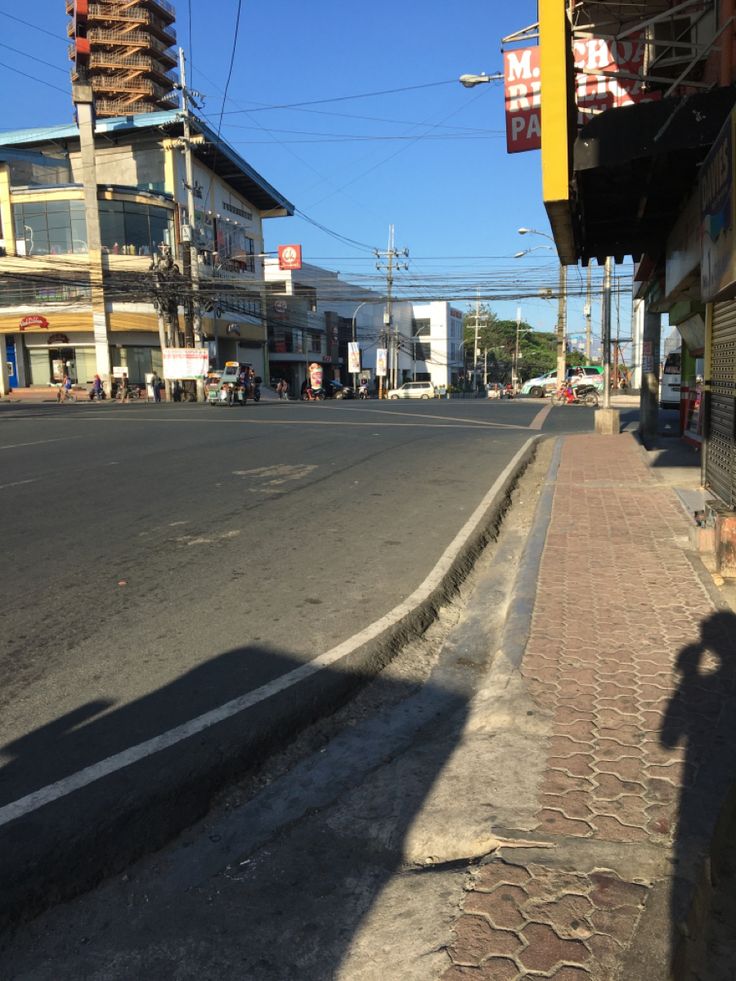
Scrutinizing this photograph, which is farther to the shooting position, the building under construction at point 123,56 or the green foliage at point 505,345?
the green foliage at point 505,345

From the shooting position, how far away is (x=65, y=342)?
46.9 metres

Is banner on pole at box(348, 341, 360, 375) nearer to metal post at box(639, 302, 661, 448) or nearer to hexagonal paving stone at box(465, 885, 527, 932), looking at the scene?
metal post at box(639, 302, 661, 448)

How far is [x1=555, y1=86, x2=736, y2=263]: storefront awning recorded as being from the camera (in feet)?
22.3

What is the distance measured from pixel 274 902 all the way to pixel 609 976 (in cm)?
111

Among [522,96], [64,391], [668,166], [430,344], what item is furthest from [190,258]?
[430,344]

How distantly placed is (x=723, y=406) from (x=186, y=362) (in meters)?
37.2

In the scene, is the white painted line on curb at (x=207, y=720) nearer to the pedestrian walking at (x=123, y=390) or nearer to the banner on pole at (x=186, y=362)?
the banner on pole at (x=186, y=362)

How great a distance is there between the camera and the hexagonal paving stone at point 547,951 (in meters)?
2.14

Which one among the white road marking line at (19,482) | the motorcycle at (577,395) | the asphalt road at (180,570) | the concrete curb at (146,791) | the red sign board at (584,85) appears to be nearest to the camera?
the concrete curb at (146,791)

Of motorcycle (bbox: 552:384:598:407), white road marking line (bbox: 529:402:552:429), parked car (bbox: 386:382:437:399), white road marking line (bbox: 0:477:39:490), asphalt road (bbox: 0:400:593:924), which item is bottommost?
asphalt road (bbox: 0:400:593:924)

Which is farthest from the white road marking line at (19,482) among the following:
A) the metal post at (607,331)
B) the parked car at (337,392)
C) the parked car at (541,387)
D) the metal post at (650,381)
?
the parked car at (337,392)

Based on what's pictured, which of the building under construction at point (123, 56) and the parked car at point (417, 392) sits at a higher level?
the building under construction at point (123, 56)

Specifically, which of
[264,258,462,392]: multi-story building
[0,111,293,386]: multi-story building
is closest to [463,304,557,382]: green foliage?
[264,258,462,392]: multi-story building

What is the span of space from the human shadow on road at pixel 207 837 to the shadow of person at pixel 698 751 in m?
0.87
